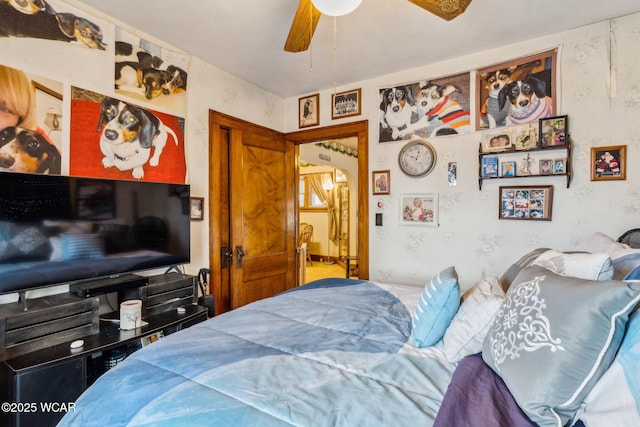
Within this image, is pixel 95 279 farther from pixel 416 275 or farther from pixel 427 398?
pixel 416 275

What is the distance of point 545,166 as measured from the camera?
93.0 inches

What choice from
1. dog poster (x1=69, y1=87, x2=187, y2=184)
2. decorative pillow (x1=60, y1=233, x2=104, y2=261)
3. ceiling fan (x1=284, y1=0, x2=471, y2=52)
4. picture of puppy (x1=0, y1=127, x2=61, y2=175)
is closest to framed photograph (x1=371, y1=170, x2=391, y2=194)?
ceiling fan (x1=284, y1=0, x2=471, y2=52)

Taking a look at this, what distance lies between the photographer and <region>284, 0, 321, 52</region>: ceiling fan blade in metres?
1.62

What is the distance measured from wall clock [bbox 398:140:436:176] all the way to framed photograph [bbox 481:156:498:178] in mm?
405

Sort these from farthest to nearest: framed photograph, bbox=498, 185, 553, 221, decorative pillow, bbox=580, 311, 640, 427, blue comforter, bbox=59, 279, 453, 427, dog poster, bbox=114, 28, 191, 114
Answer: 1. framed photograph, bbox=498, 185, 553, 221
2. dog poster, bbox=114, 28, 191, 114
3. blue comforter, bbox=59, 279, 453, 427
4. decorative pillow, bbox=580, 311, 640, 427

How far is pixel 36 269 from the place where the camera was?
1666mm

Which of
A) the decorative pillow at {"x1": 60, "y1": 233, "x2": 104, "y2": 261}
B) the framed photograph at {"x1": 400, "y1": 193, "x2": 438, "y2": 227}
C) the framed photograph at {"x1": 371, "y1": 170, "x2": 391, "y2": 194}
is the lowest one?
the decorative pillow at {"x1": 60, "y1": 233, "x2": 104, "y2": 261}

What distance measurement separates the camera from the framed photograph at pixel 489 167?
2.55 m

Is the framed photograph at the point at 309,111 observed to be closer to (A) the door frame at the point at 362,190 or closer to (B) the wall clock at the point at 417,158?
(A) the door frame at the point at 362,190

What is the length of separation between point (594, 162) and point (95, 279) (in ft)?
11.1

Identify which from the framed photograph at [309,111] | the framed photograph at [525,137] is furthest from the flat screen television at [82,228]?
the framed photograph at [525,137]

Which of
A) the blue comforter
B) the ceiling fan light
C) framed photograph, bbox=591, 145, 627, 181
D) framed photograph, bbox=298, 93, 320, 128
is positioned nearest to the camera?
the blue comforter

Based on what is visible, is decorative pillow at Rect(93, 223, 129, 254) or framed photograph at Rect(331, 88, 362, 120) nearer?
decorative pillow at Rect(93, 223, 129, 254)

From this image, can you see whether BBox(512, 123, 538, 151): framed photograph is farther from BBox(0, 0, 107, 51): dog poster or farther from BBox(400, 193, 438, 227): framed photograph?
BBox(0, 0, 107, 51): dog poster
